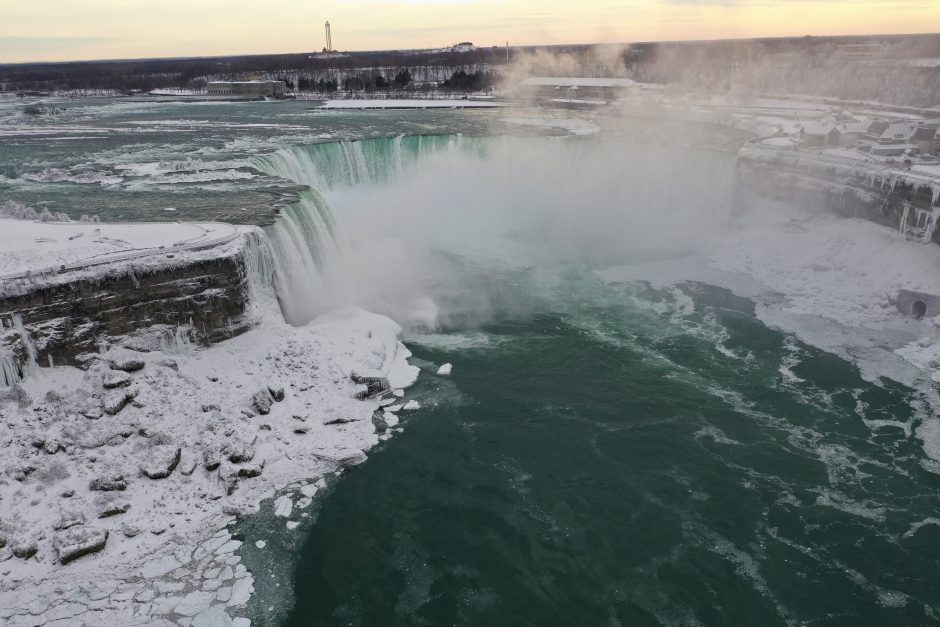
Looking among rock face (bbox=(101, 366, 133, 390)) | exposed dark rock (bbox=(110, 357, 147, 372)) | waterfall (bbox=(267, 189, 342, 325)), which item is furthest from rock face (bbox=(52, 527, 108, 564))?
waterfall (bbox=(267, 189, 342, 325))

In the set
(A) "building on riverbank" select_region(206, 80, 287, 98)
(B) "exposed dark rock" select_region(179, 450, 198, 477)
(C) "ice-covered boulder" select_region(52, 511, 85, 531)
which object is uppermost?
(A) "building on riverbank" select_region(206, 80, 287, 98)

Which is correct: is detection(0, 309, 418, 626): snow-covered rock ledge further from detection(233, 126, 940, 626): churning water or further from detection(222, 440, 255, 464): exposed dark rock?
detection(233, 126, 940, 626): churning water

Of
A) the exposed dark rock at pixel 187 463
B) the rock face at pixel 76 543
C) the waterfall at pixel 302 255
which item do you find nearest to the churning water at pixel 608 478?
the waterfall at pixel 302 255

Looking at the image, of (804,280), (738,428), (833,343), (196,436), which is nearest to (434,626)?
(196,436)

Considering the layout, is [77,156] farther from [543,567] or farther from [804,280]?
[804,280]

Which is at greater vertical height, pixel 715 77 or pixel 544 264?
pixel 715 77

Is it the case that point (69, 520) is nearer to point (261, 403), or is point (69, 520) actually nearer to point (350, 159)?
point (261, 403)

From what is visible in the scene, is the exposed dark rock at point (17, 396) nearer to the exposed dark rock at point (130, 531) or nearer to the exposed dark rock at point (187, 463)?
the exposed dark rock at point (187, 463)
